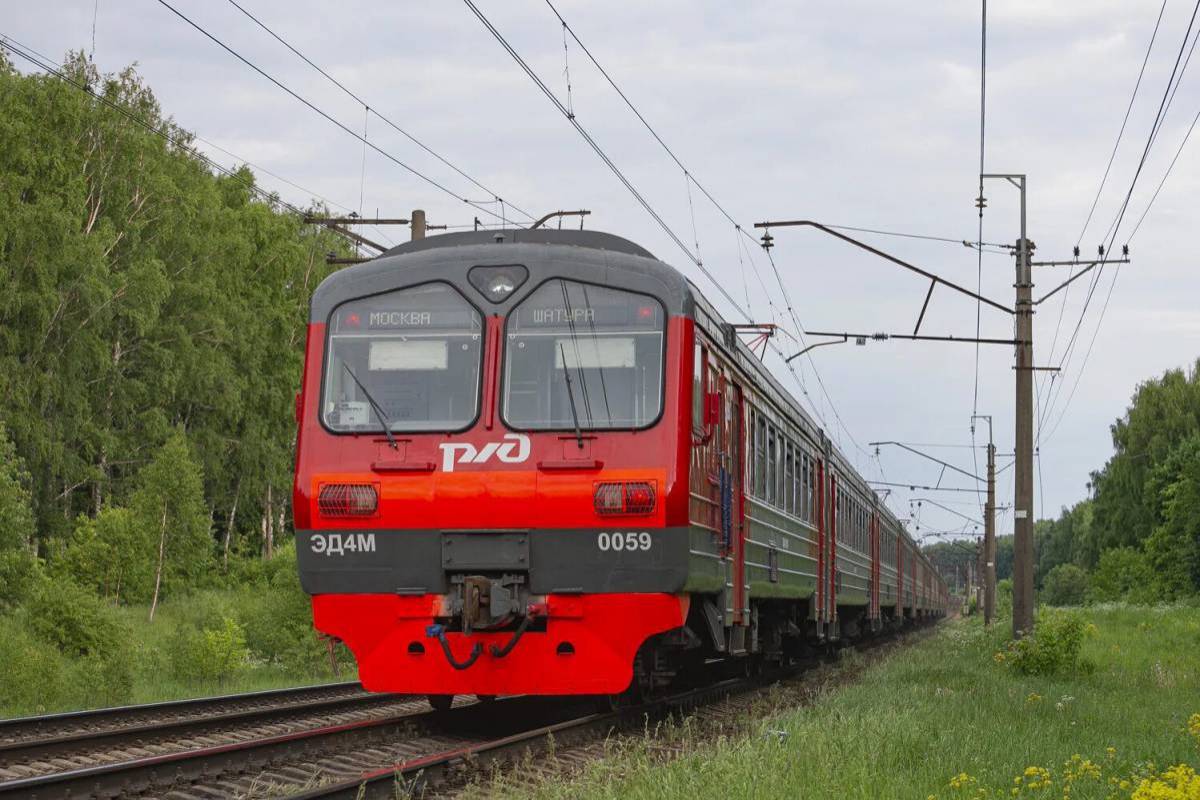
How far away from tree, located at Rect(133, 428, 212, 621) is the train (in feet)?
81.0

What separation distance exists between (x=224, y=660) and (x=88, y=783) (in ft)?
35.0

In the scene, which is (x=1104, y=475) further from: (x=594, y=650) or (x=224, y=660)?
(x=594, y=650)

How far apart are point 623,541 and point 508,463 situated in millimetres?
923

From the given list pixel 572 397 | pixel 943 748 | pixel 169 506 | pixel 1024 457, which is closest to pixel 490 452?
pixel 572 397

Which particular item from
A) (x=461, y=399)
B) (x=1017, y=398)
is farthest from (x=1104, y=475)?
(x=461, y=399)

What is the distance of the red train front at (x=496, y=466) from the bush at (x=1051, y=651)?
8764 mm

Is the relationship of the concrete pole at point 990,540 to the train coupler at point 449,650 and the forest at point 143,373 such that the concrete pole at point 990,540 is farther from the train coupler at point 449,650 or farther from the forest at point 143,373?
the train coupler at point 449,650

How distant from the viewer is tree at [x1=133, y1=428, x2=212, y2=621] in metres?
34.3

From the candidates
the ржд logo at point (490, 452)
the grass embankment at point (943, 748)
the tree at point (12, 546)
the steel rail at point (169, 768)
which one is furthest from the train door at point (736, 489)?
the tree at point (12, 546)

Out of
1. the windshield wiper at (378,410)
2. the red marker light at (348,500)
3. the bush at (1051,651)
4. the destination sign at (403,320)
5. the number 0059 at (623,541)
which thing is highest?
the destination sign at (403,320)

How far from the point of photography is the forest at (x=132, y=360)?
32.2 meters

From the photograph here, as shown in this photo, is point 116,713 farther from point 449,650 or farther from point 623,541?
point 623,541

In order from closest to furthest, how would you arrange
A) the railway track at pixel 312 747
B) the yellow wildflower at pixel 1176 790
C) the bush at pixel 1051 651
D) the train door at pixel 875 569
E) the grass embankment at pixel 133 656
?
the yellow wildflower at pixel 1176 790 → the railway track at pixel 312 747 → the grass embankment at pixel 133 656 → the bush at pixel 1051 651 → the train door at pixel 875 569

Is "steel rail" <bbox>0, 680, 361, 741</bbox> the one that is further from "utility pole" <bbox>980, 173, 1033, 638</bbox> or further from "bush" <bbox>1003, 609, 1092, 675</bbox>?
"utility pole" <bbox>980, 173, 1033, 638</bbox>
